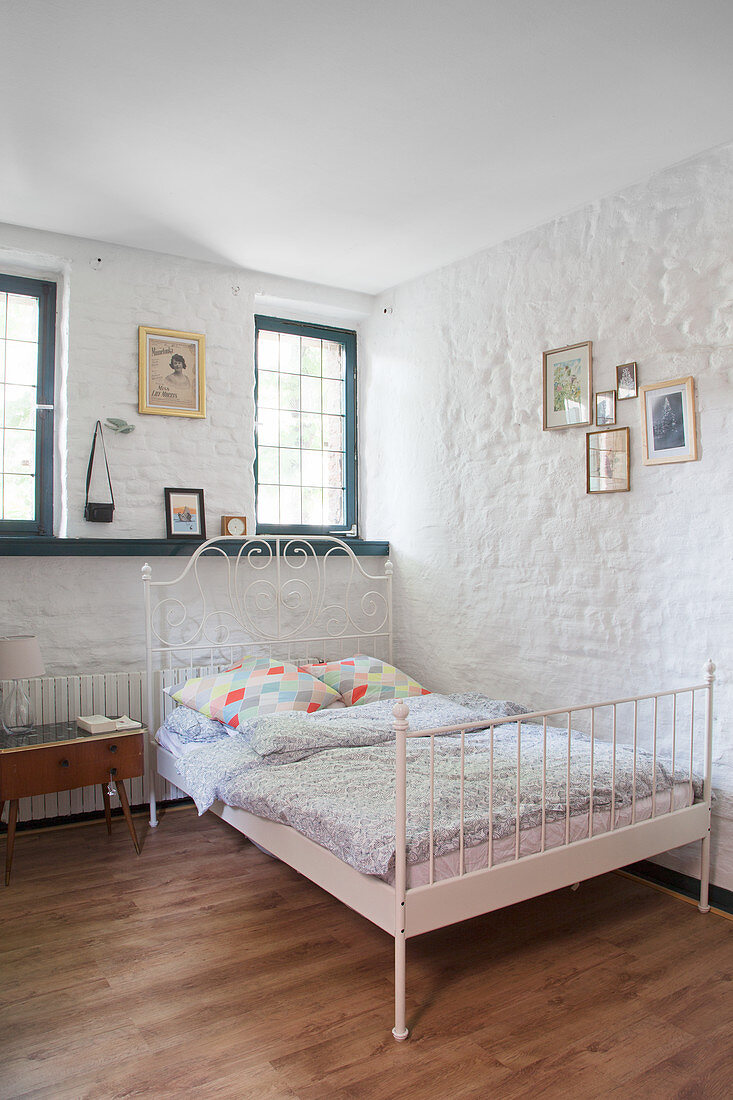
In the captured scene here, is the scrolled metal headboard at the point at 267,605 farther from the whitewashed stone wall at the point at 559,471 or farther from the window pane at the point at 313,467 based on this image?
the window pane at the point at 313,467

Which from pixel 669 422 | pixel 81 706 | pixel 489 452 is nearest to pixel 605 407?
pixel 669 422

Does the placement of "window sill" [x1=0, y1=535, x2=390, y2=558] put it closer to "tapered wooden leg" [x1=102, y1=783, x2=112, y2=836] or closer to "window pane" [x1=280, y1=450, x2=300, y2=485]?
"window pane" [x1=280, y1=450, x2=300, y2=485]

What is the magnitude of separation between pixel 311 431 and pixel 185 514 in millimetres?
1034

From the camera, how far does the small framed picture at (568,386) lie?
3.30 meters

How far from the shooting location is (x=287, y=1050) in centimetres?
197

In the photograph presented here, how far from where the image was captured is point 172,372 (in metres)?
4.04

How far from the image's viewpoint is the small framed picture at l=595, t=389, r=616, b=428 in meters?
3.20

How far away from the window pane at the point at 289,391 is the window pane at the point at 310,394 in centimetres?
3

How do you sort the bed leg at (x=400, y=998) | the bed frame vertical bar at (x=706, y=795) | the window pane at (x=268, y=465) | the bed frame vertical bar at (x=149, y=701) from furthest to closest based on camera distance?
the window pane at (x=268, y=465) < the bed frame vertical bar at (x=149, y=701) < the bed frame vertical bar at (x=706, y=795) < the bed leg at (x=400, y=998)

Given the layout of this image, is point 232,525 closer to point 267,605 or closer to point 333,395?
point 267,605

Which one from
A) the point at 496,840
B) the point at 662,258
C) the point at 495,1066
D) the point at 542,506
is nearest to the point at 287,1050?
the point at 495,1066

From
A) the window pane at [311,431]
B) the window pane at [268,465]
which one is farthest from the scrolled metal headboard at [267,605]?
A: the window pane at [311,431]

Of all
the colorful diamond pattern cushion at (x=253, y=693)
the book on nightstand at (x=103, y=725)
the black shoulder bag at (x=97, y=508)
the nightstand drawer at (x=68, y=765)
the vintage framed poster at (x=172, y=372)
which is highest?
the vintage framed poster at (x=172, y=372)

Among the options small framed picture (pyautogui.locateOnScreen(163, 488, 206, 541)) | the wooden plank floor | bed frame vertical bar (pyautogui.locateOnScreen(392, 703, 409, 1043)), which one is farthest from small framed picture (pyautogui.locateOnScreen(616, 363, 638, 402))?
small framed picture (pyautogui.locateOnScreen(163, 488, 206, 541))
